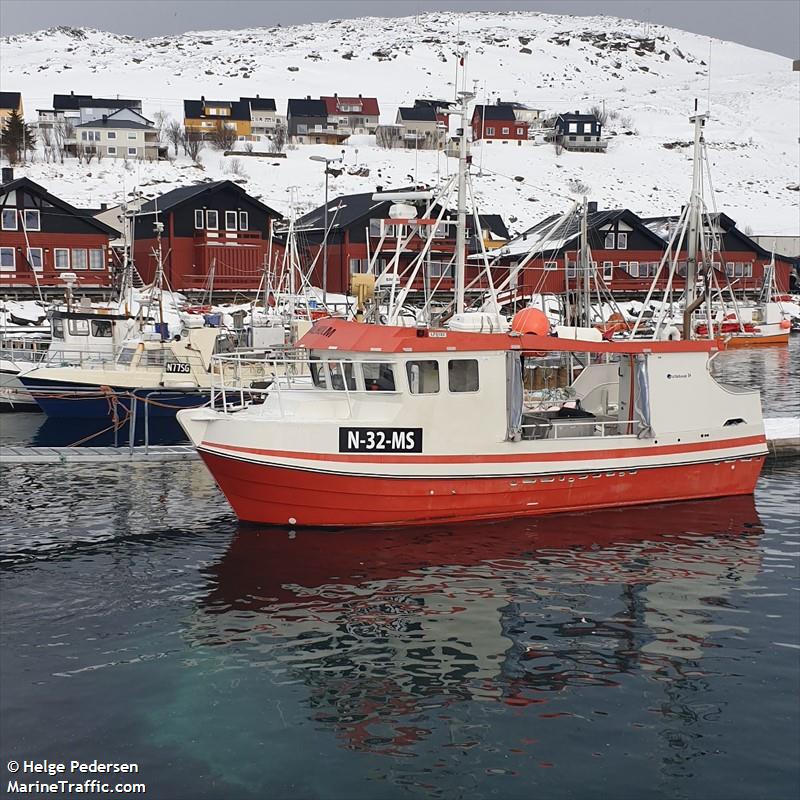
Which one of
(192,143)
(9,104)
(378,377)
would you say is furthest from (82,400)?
(9,104)

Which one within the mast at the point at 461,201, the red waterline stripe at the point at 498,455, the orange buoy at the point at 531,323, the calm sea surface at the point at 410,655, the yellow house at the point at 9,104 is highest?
the yellow house at the point at 9,104

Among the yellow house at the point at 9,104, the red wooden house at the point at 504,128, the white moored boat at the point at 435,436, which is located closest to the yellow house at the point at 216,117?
the yellow house at the point at 9,104

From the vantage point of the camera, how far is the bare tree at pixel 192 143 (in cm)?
11843

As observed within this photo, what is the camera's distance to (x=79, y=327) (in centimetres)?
4081

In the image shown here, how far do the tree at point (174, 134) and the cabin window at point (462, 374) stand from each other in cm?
11032

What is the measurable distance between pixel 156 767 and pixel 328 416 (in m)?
10.4

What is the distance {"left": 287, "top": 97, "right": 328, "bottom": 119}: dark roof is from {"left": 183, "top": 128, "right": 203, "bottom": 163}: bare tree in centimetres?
1642

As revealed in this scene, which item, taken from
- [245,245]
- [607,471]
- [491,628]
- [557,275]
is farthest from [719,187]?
[491,628]

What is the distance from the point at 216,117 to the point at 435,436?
125979 mm

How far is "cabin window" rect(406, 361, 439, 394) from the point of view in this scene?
Answer: 67.0ft

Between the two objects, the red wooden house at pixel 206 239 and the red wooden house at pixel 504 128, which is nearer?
the red wooden house at pixel 206 239

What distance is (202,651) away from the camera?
1430 cm

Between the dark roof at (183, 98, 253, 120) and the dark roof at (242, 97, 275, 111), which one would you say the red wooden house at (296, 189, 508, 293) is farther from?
the dark roof at (242, 97, 275, 111)

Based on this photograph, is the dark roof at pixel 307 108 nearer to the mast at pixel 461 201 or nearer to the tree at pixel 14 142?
the tree at pixel 14 142
